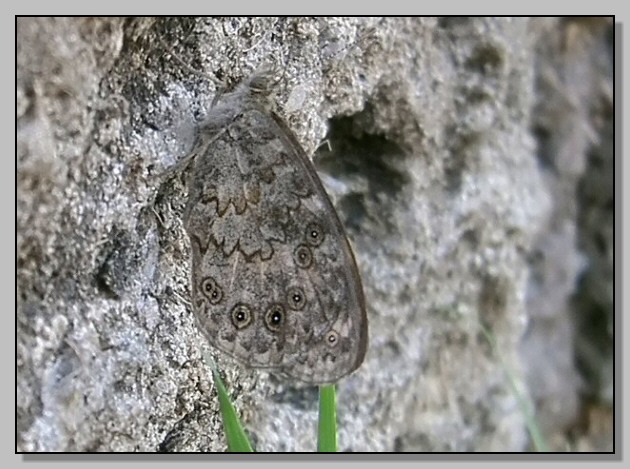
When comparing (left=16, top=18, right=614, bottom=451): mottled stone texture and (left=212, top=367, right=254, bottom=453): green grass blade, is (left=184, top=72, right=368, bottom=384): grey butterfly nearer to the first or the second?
(left=16, top=18, right=614, bottom=451): mottled stone texture

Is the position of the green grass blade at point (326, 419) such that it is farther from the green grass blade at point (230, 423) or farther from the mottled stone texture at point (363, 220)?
the mottled stone texture at point (363, 220)

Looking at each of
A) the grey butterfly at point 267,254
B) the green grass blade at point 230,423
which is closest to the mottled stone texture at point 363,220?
the grey butterfly at point 267,254

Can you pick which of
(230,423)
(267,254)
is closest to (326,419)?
(230,423)

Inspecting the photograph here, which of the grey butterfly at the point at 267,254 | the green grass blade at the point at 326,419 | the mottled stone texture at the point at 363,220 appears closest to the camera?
the mottled stone texture at the point at 363,220

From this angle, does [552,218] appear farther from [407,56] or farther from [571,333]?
[407,56]

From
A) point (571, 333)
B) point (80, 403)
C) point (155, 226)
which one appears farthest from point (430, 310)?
point (80, 403)

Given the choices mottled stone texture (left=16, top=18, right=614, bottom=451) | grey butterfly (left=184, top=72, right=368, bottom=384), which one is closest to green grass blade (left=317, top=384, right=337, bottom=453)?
grey butterfly (left=184, top=72, right=368, bottom=384)
